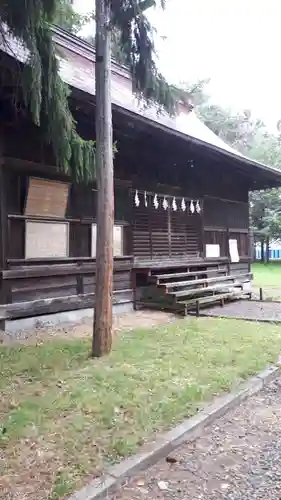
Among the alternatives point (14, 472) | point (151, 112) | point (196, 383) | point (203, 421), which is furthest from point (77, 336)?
point (151, 112)

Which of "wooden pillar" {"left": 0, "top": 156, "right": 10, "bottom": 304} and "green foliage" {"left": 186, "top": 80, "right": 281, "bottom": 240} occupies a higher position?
"green foliage" {"left": 186, "top": 80, "right": 281, "bottom": 240}

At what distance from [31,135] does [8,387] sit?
416 cm

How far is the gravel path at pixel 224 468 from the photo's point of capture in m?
2.40

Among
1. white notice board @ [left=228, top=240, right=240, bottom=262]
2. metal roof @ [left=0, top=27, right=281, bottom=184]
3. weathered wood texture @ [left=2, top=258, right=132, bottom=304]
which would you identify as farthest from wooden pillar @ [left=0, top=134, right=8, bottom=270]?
white notice board @ [left=228, top=240, right=240, bottom=262]

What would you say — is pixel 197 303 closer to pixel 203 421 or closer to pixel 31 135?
pixel 31 135

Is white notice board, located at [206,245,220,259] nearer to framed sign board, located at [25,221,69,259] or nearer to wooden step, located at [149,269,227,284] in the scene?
wooden step, located at [149,269,227,284]

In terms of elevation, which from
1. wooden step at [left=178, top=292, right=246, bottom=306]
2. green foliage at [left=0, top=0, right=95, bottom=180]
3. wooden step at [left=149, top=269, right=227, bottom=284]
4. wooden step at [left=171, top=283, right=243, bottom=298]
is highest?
green foliage at [left=0, top=0, right=95, bottom=180]

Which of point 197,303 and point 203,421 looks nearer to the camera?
point 203,421

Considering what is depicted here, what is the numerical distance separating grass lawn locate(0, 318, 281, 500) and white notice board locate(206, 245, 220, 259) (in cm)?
485

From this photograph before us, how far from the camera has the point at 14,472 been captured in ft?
7.88

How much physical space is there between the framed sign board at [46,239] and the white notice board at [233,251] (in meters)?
5.87

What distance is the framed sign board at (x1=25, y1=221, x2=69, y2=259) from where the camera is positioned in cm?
657

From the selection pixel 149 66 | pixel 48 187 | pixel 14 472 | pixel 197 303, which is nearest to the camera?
pixel 14 472

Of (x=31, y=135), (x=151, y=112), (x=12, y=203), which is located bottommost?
(x=12, y=203)
